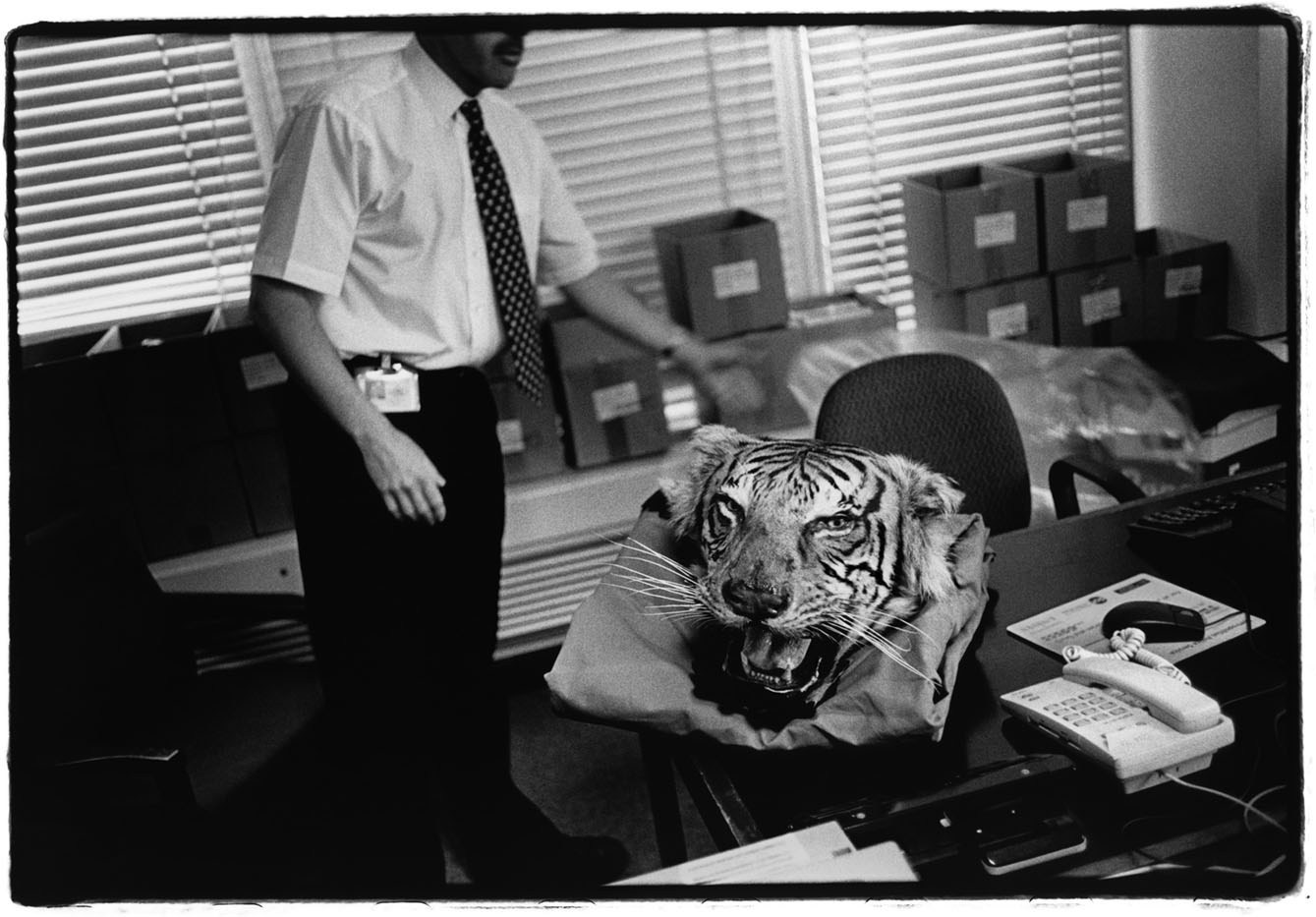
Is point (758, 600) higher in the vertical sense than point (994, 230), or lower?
lower

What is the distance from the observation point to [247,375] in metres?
2.74

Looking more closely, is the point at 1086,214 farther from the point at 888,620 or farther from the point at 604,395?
the point at 888,620

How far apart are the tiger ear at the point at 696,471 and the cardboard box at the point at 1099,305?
188cm

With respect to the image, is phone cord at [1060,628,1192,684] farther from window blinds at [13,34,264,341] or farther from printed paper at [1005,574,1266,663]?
window blinds at [13,34,264,341]

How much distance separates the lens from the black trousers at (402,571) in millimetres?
2129

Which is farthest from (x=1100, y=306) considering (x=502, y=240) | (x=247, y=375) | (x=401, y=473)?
(x=247, y=375)

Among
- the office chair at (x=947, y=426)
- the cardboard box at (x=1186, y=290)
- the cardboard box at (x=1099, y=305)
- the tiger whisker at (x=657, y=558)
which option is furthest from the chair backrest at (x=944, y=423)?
the cardboard box at (x=1186, y=290)

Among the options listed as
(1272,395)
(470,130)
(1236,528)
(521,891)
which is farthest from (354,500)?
(1272,395)

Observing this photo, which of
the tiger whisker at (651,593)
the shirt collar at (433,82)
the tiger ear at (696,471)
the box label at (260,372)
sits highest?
the shirt collar at (433,82)

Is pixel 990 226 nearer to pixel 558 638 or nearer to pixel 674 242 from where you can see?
pixel 674 242

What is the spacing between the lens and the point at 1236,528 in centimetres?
164

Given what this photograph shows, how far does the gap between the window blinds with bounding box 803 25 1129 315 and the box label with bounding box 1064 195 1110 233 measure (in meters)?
0.32

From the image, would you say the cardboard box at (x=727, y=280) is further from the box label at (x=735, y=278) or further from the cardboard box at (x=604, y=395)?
the cardboard box at (x=604, y=395)

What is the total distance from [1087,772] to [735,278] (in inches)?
73.6
